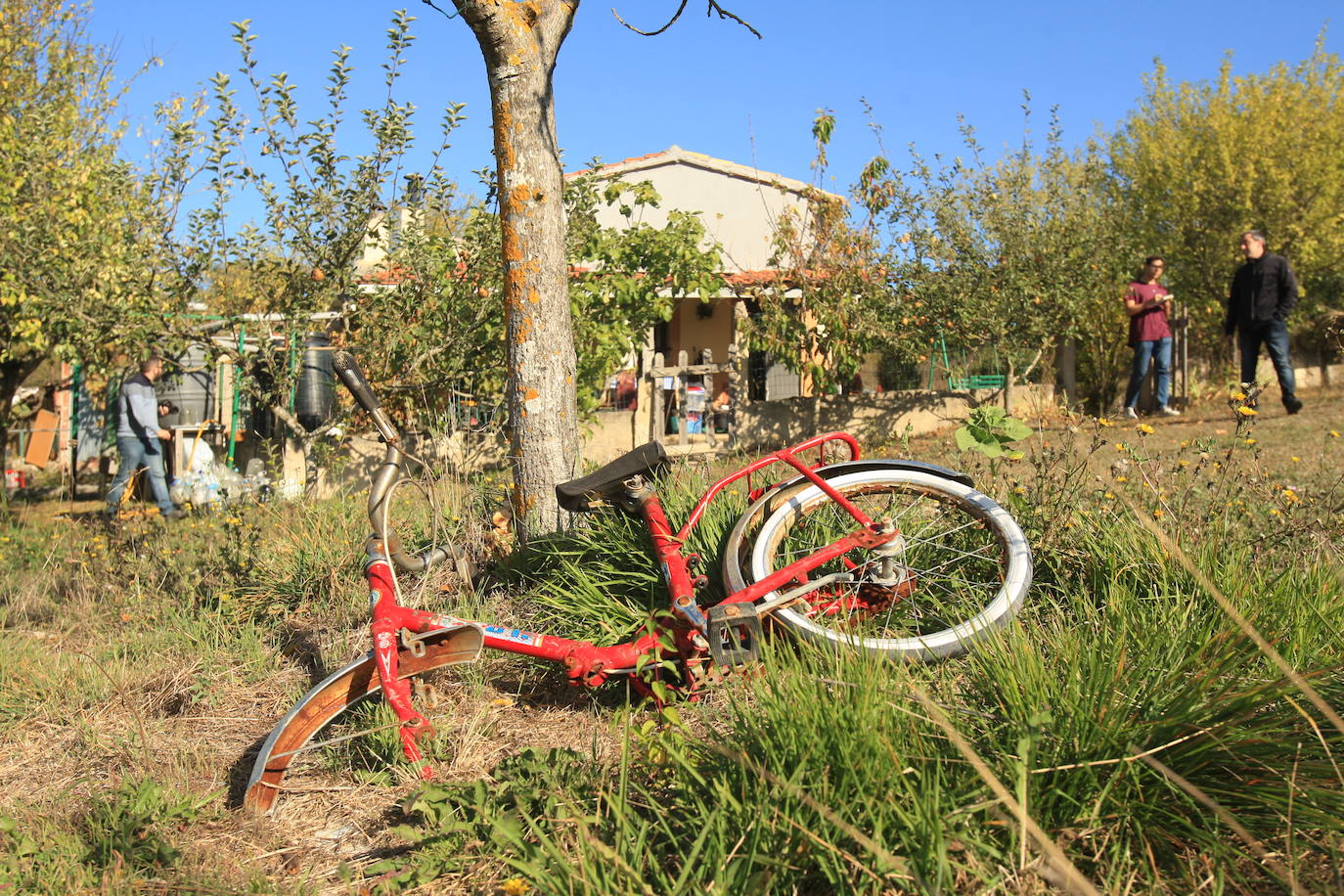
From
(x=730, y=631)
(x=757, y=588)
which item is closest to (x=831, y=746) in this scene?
(x=730, y=631)

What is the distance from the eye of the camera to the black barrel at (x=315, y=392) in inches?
384

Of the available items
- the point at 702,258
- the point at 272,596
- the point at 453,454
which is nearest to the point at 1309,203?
the point at 702,258

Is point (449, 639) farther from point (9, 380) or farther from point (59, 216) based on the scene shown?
point (9, 380)

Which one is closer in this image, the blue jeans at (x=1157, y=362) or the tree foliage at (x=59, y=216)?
the tree foliage at (x=59, y=216)

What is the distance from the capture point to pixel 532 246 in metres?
4.56

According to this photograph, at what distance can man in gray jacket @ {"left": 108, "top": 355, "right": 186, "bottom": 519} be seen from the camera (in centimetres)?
988

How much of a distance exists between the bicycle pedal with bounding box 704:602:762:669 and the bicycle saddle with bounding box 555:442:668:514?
2.12ft

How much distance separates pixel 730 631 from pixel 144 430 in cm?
893

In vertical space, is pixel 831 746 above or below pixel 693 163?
below

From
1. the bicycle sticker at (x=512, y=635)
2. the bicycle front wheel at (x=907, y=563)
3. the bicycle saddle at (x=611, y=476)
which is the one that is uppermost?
the bicycle saddle at (x=611, y=476)

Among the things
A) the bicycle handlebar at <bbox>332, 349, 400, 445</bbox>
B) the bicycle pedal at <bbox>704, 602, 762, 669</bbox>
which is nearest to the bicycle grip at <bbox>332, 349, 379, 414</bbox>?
the bicycle handlebar at <bbox>332, 349, 400, 445</bbox>

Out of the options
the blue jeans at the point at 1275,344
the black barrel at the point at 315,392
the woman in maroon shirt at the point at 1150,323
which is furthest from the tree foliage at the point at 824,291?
the black barrel at the point at 315,392

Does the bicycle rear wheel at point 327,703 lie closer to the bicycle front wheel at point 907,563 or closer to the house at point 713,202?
the bicycle front wheel at point 907,563

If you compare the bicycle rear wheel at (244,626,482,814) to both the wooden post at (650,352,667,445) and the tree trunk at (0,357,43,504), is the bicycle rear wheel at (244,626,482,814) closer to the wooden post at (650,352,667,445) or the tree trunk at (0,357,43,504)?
the wooden post at (650,352,667,445)
